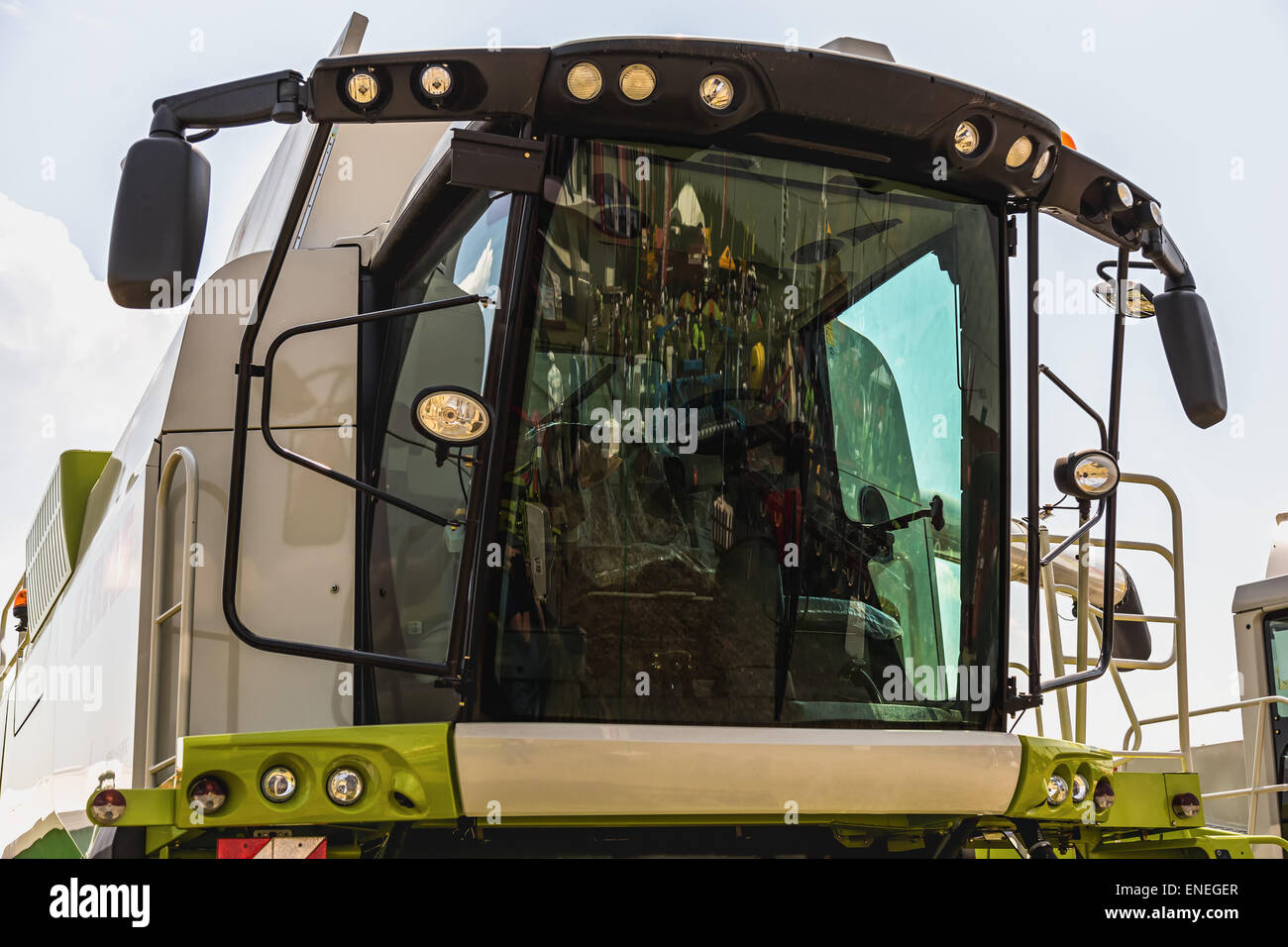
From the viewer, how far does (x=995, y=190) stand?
3631 mm

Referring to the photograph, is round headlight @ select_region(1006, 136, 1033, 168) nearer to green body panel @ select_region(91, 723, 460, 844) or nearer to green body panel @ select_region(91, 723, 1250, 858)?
green body panel @ select_region(91, 723, 1250, 858)

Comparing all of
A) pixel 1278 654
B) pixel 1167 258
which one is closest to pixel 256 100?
pixel 1167 258

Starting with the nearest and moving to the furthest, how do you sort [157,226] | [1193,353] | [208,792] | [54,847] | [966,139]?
[157,226], [208,792], [966,139], [1193,353], [54,847]

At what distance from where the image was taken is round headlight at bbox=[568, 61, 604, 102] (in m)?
3.17

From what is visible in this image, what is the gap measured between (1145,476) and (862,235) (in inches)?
98.2

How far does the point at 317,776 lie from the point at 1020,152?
8.23 feet

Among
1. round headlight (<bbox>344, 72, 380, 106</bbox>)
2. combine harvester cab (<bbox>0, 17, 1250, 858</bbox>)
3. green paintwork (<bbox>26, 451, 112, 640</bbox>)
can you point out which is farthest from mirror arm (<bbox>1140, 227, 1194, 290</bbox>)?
green paintwork (<bbox>26, 451, 112, 640</bbox>)

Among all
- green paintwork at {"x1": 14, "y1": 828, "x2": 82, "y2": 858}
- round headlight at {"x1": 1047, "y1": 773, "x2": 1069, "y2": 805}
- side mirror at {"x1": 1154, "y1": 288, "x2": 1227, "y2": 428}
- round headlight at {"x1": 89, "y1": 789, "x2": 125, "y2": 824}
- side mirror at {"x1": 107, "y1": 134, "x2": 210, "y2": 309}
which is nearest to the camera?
side mirror at {"x1": 107, "y1": 134, "x2": 210, "y2": 309}

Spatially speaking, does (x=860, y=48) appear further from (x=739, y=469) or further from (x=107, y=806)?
(x=107, y=806)

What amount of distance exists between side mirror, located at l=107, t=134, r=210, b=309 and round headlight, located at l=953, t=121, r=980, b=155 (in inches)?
77.7

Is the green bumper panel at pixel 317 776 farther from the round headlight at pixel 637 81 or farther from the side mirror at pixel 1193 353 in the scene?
the side mirror at pixel 1193 353

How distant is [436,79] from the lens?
3131 mm

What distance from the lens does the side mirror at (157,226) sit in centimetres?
286
